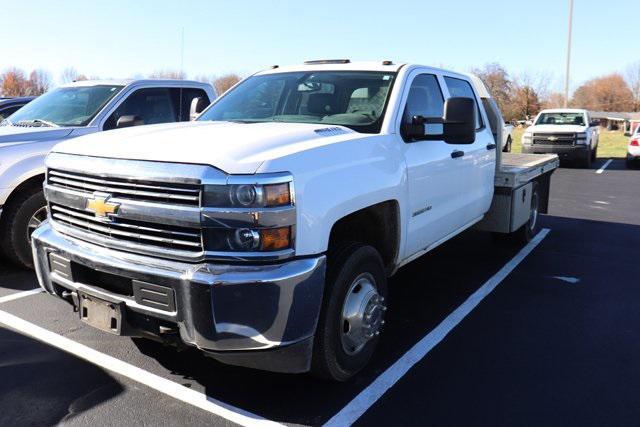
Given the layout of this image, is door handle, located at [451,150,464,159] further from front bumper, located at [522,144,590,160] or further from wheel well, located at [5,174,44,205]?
front bumper, located at [522,144,590,160]

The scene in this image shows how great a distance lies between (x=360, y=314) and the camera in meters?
3.56

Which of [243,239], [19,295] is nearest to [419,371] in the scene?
[243,239]

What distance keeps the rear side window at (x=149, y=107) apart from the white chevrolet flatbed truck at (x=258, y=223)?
2.80m

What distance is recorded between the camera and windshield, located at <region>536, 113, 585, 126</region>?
20.0 meters

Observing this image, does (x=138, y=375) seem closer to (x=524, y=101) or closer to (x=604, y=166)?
(x=604, y=166)

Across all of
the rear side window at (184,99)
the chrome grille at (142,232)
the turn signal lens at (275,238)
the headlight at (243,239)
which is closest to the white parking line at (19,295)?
the chrome grille at (142,232)

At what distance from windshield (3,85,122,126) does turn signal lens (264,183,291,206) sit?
4.33m

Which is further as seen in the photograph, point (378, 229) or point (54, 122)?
point (54, 122)

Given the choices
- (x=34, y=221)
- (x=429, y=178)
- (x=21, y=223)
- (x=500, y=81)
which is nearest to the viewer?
(x=429, y=178)

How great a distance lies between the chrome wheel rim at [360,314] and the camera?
11.5 ft

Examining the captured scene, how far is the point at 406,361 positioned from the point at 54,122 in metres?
4.83

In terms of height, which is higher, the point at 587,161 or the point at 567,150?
the point at 567,150

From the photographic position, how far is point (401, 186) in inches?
154

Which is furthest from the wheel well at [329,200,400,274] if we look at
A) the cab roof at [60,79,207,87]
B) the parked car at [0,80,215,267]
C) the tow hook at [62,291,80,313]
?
the cab roof at [60,79,207,87]
